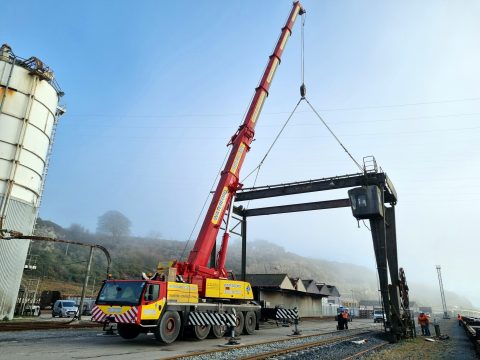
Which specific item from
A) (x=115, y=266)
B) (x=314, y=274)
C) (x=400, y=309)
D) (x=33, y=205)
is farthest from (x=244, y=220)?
(x=314, y=274)

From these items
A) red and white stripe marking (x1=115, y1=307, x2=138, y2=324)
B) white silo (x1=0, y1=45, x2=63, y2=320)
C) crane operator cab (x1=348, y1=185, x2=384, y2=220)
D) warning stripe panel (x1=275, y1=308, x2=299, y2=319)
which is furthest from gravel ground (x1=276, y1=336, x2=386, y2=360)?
white silo (x1=0, y1=45, x2=63, y2=320)

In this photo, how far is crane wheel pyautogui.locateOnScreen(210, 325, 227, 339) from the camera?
45.7 ft

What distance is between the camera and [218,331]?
14.1 meters

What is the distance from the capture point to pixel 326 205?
67.1 feet

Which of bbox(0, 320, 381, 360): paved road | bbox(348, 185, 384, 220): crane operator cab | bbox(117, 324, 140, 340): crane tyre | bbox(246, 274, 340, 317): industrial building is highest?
bbox(348, 185, 384, 220): crane operator cab

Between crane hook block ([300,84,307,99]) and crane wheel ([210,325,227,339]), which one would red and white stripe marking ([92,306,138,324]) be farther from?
crane hook block ([300,84,307,99])

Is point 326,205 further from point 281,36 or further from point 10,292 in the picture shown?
point 10,292

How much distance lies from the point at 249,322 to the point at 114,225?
369ft

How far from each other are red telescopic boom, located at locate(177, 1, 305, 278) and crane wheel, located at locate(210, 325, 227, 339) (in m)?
2.00

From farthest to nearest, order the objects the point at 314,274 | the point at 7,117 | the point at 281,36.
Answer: the point at 314,274 < the point at 7,117 < the point at 281,36

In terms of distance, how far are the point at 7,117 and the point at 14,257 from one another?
8541mm

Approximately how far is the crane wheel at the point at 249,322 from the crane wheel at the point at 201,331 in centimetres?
266

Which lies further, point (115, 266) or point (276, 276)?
point (115, 266)

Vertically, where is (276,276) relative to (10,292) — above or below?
above
